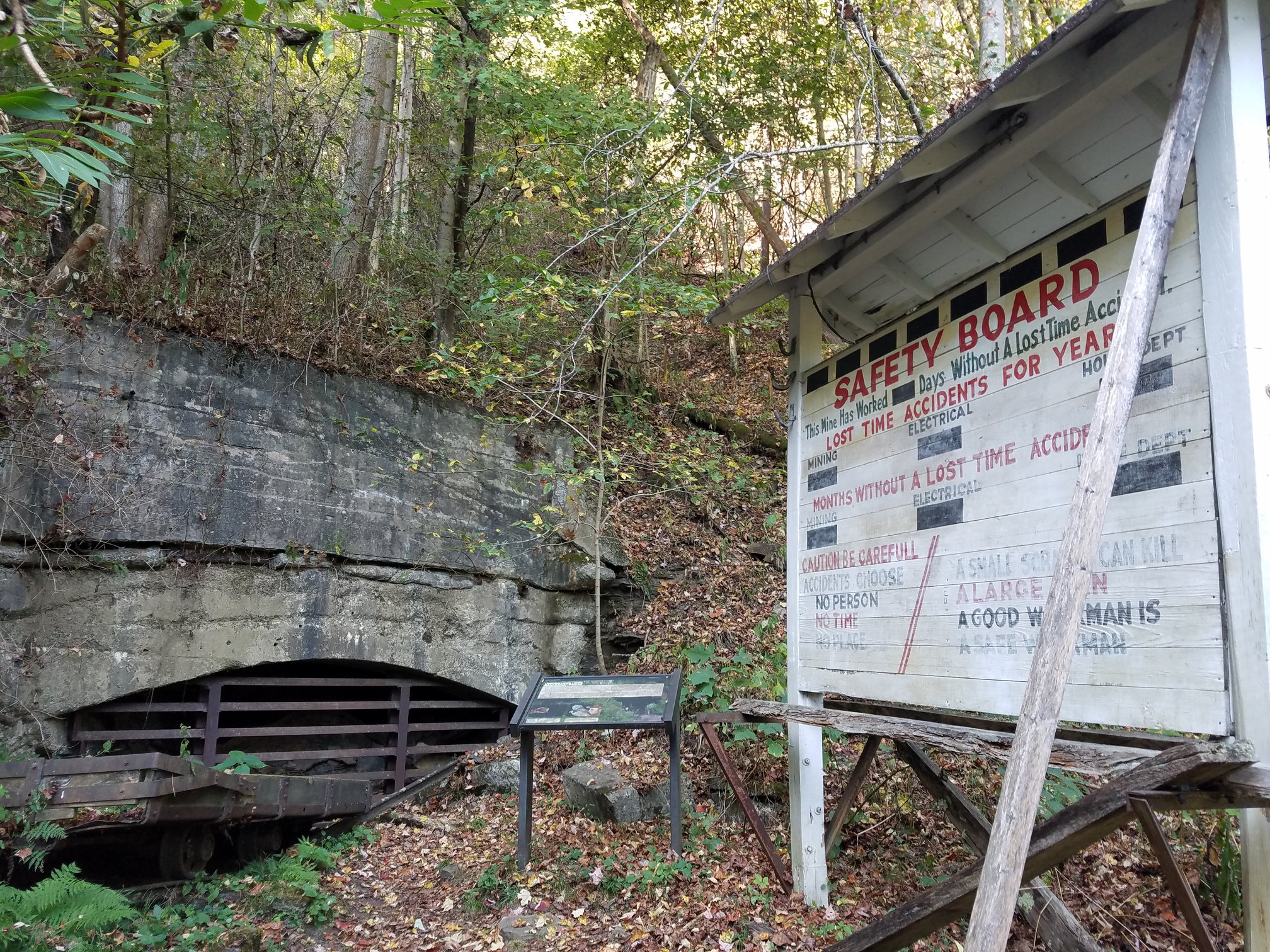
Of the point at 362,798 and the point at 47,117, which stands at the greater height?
the point at 47,117

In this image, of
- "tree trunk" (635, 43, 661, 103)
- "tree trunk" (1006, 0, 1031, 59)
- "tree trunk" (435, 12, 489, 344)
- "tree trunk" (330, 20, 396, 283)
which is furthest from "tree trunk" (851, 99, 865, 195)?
"tree trunk" (330, 20, 396, 283)

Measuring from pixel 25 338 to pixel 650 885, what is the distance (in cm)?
625

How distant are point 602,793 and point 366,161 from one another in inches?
321

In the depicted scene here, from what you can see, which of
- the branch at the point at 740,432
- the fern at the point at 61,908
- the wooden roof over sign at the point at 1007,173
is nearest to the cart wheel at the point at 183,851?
the fern at the point at 61,908

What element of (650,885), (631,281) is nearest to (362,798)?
(650,885)

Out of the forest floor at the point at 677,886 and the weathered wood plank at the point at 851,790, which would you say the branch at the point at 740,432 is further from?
Answer: the weathered wood plank at the point at 851,790

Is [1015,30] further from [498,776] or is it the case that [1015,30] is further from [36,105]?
[36,105]

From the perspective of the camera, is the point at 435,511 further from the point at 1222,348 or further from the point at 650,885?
the point at 1222,348

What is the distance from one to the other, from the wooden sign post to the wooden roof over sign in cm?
32

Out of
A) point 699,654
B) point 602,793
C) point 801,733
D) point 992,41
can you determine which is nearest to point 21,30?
point 801,733

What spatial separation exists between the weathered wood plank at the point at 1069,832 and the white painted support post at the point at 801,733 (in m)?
0.94

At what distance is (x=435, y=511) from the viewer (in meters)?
7.90

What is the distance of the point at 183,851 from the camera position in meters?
5.34

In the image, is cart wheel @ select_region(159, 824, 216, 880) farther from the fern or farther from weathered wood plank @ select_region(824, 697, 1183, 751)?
weathered wood plank @ select_region(824, 697, 1183, 751)
